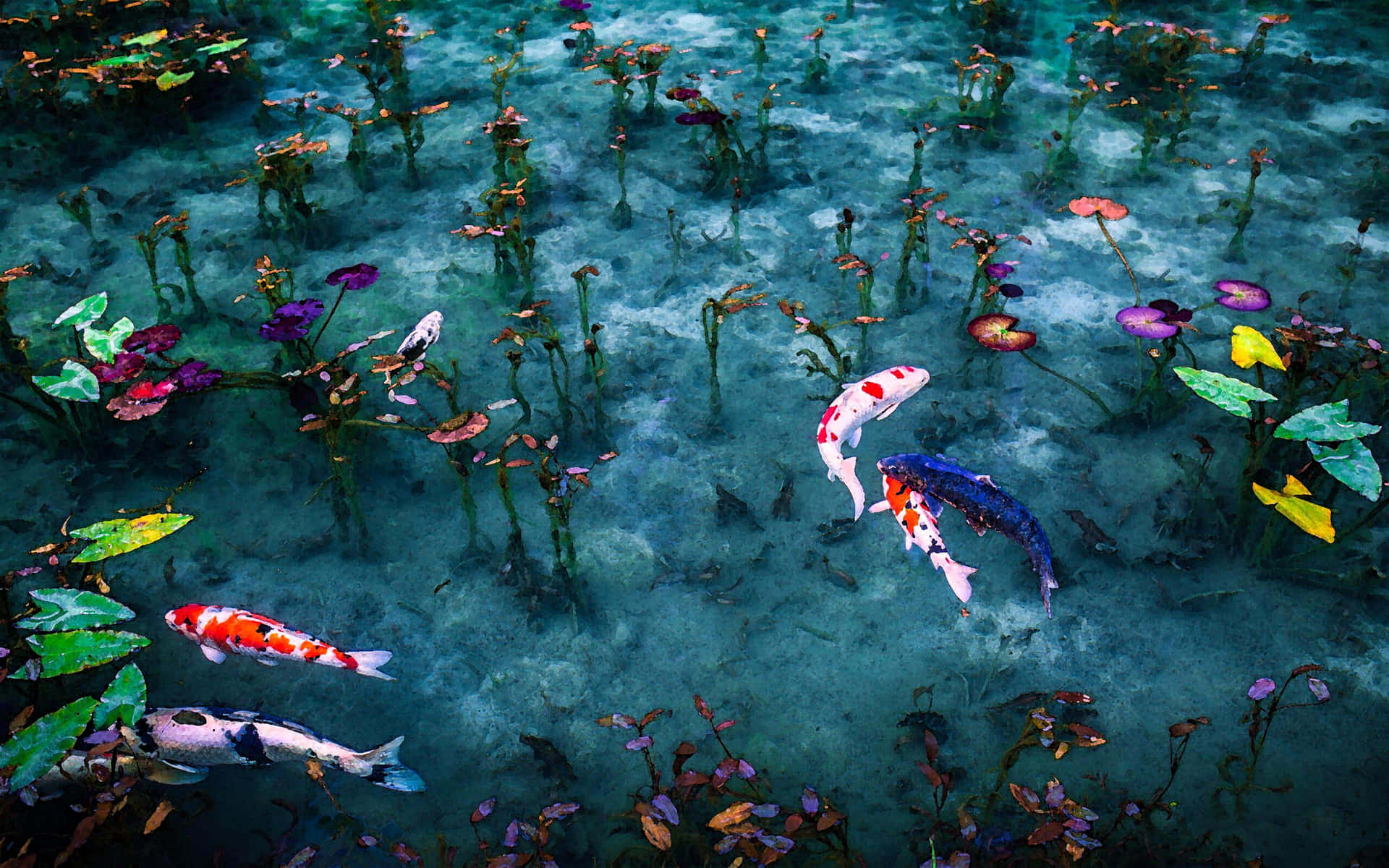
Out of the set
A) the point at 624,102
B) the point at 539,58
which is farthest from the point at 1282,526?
the point at 539,58

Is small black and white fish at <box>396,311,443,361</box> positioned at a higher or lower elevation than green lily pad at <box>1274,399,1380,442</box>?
higher

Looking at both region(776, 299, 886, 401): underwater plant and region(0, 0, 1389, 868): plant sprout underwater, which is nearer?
region(0, 0, 1389, 868): plant sprout underwater

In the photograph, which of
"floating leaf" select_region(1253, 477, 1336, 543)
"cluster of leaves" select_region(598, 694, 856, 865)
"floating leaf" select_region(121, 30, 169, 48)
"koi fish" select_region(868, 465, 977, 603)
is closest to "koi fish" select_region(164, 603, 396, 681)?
"cluster of leaves" select_region(598, 694, 856, 865)

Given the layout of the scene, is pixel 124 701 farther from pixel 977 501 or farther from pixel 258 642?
pixel 977 501

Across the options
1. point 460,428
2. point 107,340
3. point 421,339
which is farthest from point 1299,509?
point 107,340

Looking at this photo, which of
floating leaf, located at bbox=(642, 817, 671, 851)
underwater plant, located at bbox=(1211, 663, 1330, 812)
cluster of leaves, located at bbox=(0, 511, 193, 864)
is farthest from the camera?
underwater plant, located at bbox=(1211, 663, 1330, 812)

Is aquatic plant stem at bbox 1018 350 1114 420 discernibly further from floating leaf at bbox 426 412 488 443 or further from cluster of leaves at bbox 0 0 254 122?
cluster of leaves at bbox 0 0 254 122
